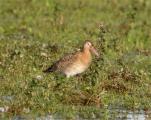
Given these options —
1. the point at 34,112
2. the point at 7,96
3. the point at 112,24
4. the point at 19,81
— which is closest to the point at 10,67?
the point at 19,81

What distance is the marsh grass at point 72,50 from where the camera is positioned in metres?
10.4

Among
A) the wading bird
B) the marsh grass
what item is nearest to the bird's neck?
the wading bird

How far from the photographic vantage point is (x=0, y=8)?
19.4 meters

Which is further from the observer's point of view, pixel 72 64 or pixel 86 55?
pixel 86 55

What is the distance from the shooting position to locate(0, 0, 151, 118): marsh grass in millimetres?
10438

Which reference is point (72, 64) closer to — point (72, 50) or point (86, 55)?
point (86, 55)

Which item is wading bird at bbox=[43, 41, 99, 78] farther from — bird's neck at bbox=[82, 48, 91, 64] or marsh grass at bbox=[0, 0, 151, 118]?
marsh grass at bbox=[0, 0, 151, 118]

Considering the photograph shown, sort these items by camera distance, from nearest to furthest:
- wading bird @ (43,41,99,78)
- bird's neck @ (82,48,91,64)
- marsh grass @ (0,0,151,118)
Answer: marsh grass @ (0,0,151,118), wading bird @ (43,41,99,78), bird's neck @ (82,48,91,64)

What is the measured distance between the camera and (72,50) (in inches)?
565

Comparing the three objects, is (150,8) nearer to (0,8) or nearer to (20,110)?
(0,8)

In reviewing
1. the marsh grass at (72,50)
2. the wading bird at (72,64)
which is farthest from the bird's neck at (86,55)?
the marsh grass at (72,50)

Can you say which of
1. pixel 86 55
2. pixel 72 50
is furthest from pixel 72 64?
pixel 72 50

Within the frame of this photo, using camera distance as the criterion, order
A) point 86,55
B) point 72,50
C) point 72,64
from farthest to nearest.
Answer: point 72,50 < point 86,55 < point 72,64

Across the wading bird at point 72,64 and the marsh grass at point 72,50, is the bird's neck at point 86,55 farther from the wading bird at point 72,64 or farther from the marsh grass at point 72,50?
the marsh grass at point 72,50
